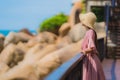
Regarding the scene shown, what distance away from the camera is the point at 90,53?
7215 millimetres

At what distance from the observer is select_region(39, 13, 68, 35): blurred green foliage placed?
137 feet

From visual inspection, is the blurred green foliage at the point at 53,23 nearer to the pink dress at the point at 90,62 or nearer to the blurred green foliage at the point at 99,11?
the blurred green foliage at the point at 99,11

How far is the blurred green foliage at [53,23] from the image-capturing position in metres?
41.8

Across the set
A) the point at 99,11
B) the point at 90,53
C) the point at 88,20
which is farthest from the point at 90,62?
the point at 99,11

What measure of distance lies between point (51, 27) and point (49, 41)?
11692mm

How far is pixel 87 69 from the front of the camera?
728 cm

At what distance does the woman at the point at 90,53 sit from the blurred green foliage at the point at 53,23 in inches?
1323

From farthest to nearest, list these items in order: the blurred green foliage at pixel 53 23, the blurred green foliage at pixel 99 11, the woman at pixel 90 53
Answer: the blurred green foliage at pixel 53 23 < the blurred green foliage at pixel 99 11 < the woman at pixel 90 53

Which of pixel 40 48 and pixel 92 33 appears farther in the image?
pixel 40 48

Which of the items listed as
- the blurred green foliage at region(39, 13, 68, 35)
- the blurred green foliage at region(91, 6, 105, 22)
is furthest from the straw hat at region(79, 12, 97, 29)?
the blurred green foliage at region(39, 13, 68, 35)

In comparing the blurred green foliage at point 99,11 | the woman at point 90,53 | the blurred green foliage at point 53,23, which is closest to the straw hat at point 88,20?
the woman at point 90,53

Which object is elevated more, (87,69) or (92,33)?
(92,33)

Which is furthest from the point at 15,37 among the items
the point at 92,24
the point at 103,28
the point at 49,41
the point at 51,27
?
the point at 92,24

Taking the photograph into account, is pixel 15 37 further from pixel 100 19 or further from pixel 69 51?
pixel 69 51
